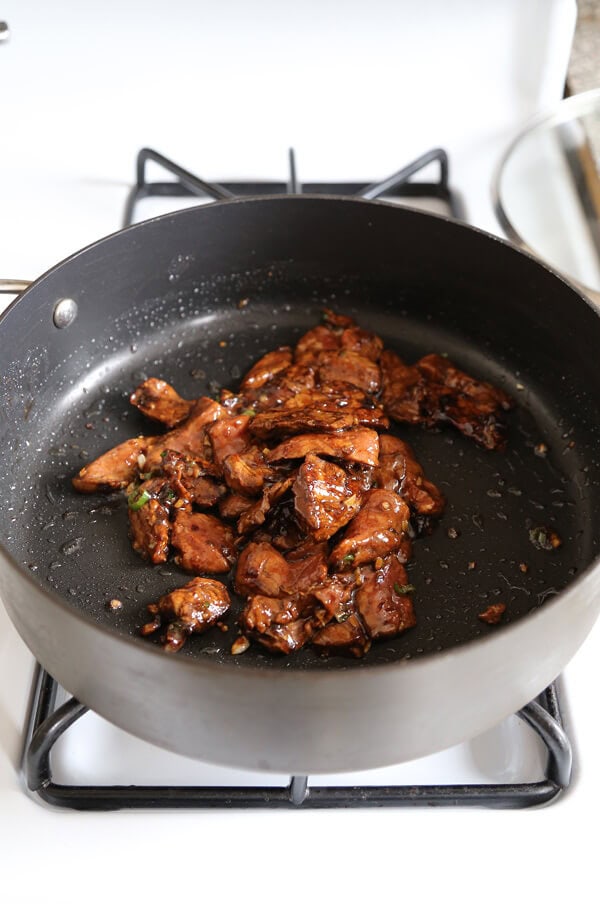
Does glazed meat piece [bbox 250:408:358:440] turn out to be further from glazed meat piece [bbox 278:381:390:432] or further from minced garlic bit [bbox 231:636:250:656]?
minced garlic bit [bbox 231:636:250:656]

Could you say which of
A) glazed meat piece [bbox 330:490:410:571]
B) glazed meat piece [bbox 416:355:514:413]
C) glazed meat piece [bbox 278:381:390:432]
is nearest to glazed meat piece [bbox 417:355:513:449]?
glazed meat piece [bbox 416:355:514:413]

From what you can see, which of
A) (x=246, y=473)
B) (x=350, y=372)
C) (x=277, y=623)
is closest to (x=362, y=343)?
(x=350, y=372)

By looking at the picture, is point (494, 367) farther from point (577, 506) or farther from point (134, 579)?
point (134, 579)

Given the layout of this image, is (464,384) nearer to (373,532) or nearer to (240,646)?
(373,532)

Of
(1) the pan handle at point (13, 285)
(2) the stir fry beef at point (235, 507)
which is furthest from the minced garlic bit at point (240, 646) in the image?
(1) the pan handle at point (13, 285)

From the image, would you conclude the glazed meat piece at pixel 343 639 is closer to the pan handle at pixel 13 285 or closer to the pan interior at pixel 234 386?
the pan interior at pixel 234 386
